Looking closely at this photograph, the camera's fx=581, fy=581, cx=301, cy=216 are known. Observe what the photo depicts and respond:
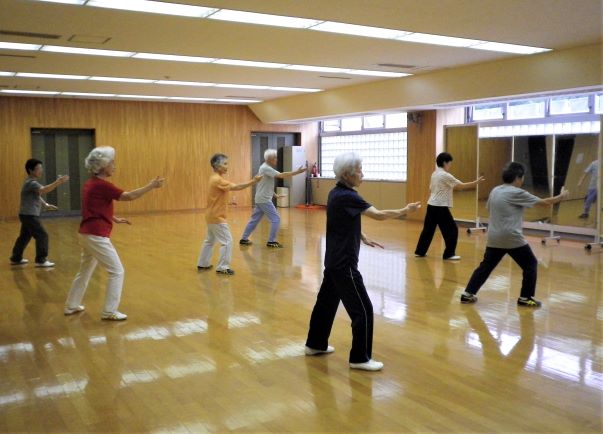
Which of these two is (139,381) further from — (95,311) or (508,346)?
(508,346)

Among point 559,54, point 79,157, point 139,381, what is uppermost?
point 559,54

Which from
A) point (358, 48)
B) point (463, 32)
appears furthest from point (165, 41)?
point (463, 32)

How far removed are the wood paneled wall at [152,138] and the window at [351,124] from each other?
134cm

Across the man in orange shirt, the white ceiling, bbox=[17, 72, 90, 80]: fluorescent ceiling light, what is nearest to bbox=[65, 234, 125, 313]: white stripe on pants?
the man in orange shirt

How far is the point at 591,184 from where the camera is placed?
380 inches

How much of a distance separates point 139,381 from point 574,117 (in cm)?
900

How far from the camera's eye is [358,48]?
28.4ft

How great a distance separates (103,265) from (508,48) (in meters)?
6.87

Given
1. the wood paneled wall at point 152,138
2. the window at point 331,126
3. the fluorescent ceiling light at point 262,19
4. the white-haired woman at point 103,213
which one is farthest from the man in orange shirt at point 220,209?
the window at point 331,126

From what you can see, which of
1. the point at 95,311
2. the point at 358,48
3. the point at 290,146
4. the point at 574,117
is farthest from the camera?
the point at 290,146

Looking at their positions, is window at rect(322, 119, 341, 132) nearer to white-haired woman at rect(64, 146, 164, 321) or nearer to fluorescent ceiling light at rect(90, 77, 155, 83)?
fluorescent ceiling light at rect(90, 77, 155, 83)

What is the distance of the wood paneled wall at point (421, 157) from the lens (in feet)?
42.8

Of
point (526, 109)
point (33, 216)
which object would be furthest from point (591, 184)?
point (33, 216)

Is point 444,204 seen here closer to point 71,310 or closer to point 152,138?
point 71,310
